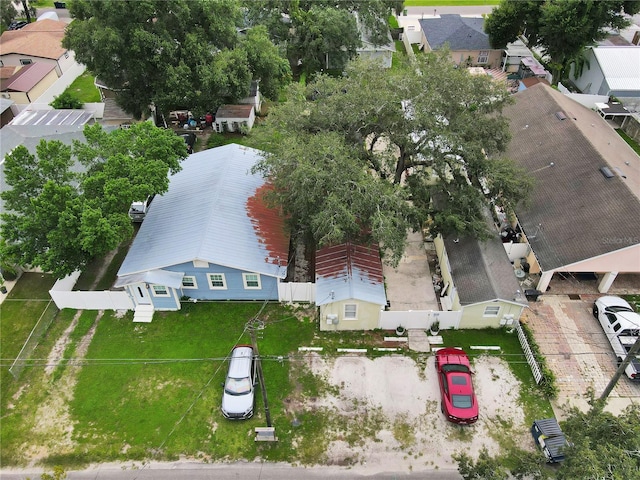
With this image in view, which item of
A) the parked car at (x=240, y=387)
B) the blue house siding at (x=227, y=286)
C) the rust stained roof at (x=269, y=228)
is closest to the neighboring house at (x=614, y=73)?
the rust stained roof at (x=269, y=228)

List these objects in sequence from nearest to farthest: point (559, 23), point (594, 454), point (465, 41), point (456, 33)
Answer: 1. point (594, 454)
2. point (559, 23)
3. point (465, 41)
4. point (456, 33)

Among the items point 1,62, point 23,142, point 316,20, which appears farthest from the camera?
point 1,62

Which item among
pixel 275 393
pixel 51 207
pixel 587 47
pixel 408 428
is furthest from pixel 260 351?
pixel 587 47

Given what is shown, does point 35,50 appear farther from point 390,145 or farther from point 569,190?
point 569,190

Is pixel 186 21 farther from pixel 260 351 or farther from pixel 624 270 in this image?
pixel 624 270

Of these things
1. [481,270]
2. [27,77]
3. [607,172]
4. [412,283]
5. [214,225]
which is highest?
[607,172]

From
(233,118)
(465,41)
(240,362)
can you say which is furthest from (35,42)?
(240,362)
